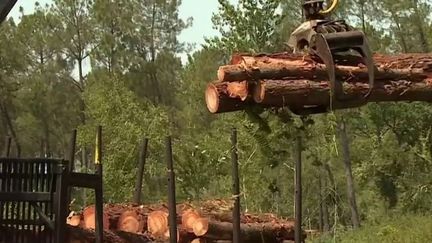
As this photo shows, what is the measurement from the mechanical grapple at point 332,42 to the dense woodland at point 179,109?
9.42 metres

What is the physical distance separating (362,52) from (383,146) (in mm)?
25583

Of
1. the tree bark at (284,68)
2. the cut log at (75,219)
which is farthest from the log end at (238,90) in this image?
the cut log at (75,219)

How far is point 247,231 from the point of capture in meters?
11.0

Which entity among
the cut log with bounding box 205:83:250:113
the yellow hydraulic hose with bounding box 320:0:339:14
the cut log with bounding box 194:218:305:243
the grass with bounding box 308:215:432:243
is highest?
the yellow hydraulic hose with bounding box 320:0:339:14

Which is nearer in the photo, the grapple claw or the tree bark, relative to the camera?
the grapple claw

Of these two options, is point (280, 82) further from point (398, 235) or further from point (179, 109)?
point (179, 109)

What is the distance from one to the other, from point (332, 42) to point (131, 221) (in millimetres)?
5977

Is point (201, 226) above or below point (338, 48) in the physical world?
below

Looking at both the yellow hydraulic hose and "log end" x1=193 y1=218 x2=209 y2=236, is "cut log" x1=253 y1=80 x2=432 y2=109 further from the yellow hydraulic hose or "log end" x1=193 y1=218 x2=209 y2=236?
"log end" x1=193 y1=218 x2=209 y2=236

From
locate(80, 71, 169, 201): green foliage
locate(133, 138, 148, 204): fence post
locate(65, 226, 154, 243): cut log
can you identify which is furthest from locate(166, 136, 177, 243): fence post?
locate(80, 71, 169, 201): green foliage

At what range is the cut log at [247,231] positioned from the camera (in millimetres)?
10562

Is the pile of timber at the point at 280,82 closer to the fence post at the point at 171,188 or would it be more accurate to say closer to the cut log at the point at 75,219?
the fence post at the point at 171,188

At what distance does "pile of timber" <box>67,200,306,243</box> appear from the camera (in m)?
10.6

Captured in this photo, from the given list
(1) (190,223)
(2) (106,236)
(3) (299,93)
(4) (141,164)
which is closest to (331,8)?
(3) (299,93)
